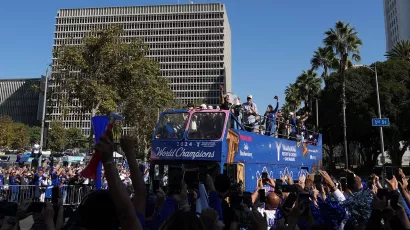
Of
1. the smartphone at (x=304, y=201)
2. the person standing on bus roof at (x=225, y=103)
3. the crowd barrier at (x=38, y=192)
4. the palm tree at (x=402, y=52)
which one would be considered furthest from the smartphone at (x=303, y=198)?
the palm tree at (x=402, y=52)

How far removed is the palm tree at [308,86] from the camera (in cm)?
4753

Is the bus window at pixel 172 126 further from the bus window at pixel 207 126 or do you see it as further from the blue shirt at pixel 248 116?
the blue shirt at pixel 248 116

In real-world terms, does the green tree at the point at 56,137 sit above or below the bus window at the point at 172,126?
above

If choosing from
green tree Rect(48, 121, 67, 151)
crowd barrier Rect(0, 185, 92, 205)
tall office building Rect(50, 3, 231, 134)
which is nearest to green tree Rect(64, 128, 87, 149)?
green tree Rect(48, 121, 67, 151)

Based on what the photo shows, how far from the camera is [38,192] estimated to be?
15.4 meters

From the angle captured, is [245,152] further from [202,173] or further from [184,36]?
[184,36]

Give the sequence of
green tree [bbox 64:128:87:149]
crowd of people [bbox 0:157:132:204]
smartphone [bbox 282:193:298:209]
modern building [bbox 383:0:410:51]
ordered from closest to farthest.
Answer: smartphone [bbox 282:193:298:209], crowd of people [bbox 0:157:132:204], green tree [bbox 64:128:87:149], modern building [bbox 383:0:410:51]

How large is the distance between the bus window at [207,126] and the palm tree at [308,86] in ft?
126

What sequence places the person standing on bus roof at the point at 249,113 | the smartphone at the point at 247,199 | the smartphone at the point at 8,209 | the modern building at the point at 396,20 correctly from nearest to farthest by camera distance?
1. the smartphone at the point at 8,209
2. the smartphone at the point at 247,199
3. the person standing on bus roof at the point at 249,113
4. the modern building at the point at 396,20

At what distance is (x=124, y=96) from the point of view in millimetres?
27766

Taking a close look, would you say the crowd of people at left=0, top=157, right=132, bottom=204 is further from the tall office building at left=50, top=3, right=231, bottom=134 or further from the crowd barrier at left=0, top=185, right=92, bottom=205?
the tall office building at left=50, top=3, right=231, bottom=134

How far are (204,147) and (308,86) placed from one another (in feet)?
130

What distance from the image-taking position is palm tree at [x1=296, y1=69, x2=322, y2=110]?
156 ft

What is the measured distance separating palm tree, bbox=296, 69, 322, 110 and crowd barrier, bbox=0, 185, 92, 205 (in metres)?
36.5
